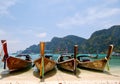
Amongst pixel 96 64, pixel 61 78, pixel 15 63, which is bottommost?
pixel 61 78

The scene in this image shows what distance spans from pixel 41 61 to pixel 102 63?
6500 mm

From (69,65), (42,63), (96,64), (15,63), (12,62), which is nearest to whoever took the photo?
(42,63)

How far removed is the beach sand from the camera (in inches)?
665

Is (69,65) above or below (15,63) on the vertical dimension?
below

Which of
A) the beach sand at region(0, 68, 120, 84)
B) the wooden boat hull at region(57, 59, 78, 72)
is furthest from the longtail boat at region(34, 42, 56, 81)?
the wooden boat hull at region(57, 59, 78, 72)

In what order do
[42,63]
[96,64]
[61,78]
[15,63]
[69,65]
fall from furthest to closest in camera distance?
[96,64], [69,65], [15,63], [61,78], [42,63]

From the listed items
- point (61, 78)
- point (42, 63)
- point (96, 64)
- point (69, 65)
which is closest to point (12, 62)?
point (42, 63)

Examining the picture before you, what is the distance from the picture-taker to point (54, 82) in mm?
16875

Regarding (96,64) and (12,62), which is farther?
(96,64)

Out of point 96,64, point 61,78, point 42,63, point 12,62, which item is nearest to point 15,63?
point 12,62

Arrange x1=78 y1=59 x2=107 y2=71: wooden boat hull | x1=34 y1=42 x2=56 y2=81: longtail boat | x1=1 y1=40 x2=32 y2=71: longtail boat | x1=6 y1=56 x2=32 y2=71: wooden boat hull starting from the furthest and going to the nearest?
x1=78 y1=59 x2=107 y2=71: wooden boat hull < x1=6 y1=56 x2=32 y2=71: wooden boat hull < x1=1 y1=40 x2=32 y2=71: longtail boat < x1=34 y1=42 x2=56 y2=81: longtail boat

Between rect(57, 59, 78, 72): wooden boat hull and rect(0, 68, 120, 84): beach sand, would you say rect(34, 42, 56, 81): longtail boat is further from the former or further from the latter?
rect(57, 59, 78, 72): wooden boat hull

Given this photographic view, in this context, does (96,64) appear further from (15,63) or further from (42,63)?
(15,63)

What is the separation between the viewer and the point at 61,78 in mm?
18719
